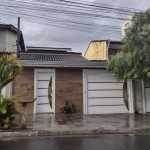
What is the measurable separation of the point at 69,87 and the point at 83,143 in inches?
267

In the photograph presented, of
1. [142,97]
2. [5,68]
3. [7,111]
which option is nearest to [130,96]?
[142,97]

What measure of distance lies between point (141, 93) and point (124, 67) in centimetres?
315

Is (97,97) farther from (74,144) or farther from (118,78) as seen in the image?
(74,144)

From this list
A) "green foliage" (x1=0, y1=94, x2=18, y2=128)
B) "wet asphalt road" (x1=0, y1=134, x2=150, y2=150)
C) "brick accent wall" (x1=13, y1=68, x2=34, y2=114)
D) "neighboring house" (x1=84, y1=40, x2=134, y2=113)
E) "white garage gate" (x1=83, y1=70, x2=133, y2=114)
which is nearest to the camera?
"wet asphalt road" (x1=0, y1=134, x2=150, y2=150)

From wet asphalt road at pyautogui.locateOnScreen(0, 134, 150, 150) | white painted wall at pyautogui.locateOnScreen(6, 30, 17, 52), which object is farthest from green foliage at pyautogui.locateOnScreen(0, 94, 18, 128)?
white painted wall at pyautogui.locateOnScreen(6, 30, 17, 52)

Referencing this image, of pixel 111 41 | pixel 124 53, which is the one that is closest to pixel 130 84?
pixel 124 53

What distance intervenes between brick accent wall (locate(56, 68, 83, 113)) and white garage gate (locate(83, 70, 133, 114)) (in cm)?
38

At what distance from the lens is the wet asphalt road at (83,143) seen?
597cm

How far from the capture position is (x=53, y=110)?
1281 cm

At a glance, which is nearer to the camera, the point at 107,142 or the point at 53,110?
the point at 107,142

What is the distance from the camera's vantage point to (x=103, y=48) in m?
21.2

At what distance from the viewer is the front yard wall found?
12609mm

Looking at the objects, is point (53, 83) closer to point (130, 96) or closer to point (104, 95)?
point (104, 95)

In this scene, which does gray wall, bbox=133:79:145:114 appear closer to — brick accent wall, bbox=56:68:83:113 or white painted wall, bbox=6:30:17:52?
brick accent wall, bbox=56:68:83:113
